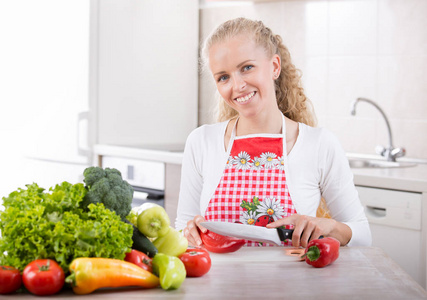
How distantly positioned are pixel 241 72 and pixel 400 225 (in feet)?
3.80

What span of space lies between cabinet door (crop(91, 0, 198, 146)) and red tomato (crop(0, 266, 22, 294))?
7.83 feet

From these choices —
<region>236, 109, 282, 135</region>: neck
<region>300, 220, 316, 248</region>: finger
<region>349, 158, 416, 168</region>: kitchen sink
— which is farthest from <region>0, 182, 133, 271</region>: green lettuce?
<region>349, 158, 416, 168</region>: kitchen sink

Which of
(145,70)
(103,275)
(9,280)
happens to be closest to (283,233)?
(103,275)

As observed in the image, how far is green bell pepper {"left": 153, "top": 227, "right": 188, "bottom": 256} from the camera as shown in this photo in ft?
4.11

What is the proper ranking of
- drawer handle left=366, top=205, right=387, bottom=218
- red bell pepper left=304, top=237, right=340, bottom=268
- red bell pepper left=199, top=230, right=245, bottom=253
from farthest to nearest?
drawer handle left=366, top=205, right=387, bottom=218 → red bell pepper left=199, top=230, right=245, bottom=253 → red bell pepper left=304, top=237, right=340, bottom=268

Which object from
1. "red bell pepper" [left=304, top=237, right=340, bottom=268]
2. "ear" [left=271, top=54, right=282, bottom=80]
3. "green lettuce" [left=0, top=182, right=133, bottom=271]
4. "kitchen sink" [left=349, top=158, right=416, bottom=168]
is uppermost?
"ear" [left=271, top=54, right=282, bottom=80]

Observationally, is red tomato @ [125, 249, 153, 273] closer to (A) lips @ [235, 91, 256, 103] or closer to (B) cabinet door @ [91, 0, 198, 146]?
(A) lips @ [235, 91, 256, 103]

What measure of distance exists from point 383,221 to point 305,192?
91 cm

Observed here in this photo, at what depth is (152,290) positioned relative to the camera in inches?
44.8

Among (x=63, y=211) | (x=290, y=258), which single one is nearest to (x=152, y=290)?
(x=63, y=211)

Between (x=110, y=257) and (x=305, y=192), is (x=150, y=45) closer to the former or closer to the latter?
(x=305, y=192)

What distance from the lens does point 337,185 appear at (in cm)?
178

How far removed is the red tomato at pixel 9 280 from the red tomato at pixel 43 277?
2 centimetres

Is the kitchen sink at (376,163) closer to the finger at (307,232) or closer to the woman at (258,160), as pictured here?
the woman at (258,160)
